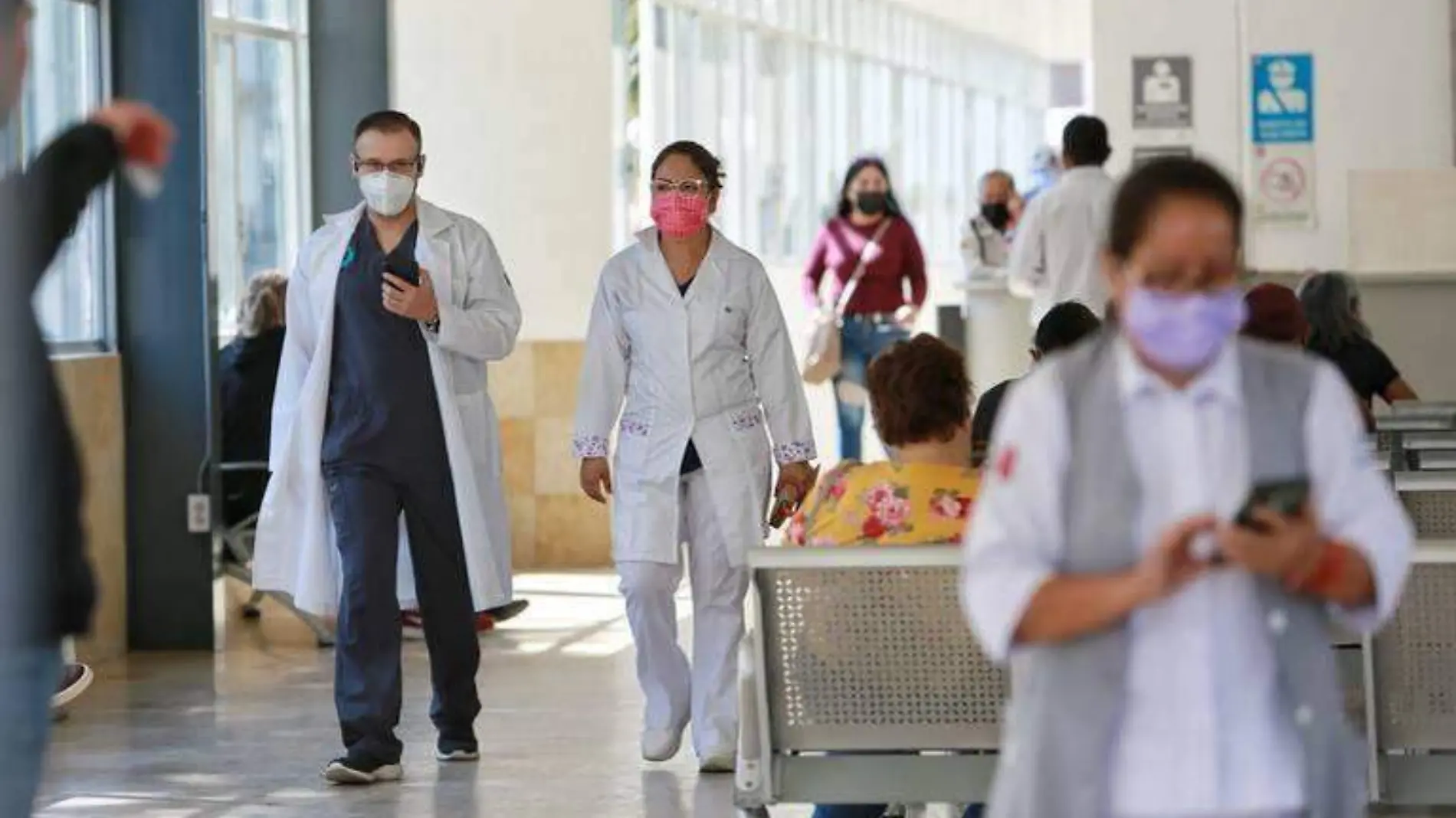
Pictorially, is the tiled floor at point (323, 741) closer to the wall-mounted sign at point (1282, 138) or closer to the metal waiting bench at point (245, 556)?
the metal waiting bench at point (245, 556)

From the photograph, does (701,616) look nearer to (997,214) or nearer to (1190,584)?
(1190,584)

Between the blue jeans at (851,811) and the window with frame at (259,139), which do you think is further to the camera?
the window with frame at (259,139)

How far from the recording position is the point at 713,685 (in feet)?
29.4

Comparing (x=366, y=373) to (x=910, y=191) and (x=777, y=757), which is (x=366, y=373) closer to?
(x=777, y=757)

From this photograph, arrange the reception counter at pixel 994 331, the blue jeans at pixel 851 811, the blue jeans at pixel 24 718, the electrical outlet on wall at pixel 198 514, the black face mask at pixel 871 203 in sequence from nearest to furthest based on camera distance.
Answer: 1. the blue jeans at pixel 24 718
2. the blue jeans at pixel 851 811
3. the electrical outlet on wall at pixel 198 514
4. the black face mask at pixel 871 203
5. the reception counter at pixel 994 331

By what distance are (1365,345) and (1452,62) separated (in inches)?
224

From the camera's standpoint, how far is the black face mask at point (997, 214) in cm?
2111

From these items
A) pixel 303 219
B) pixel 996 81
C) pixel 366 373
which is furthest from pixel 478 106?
pixel 996 81

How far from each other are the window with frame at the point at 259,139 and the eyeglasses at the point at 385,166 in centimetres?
547

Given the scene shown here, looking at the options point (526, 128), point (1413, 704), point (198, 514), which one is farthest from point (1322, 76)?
point (1413, 704)

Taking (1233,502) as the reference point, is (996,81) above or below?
above

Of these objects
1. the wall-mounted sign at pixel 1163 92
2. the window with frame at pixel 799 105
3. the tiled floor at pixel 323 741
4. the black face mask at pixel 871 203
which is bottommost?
the tiled floor at pixel 323 741

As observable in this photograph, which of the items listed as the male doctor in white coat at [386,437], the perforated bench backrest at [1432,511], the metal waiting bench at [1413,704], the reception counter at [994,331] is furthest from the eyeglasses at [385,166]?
the reception counter at [994,331]

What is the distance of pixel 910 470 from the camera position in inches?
258
